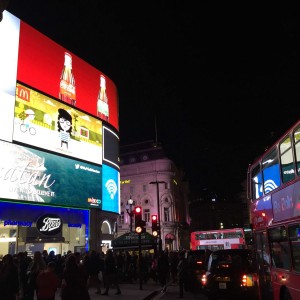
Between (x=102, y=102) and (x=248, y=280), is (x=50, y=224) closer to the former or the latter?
(x=102, y=102)

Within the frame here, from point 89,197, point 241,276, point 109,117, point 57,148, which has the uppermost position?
point 109,117

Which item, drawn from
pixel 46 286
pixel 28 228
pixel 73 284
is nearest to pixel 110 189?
pixel 28 228

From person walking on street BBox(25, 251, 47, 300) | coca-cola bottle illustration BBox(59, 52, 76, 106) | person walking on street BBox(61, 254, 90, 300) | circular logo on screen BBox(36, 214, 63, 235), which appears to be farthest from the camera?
coca-cola bottle illustration BBox(59, 52, 76, 106)

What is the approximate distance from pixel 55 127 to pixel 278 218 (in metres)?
22.0

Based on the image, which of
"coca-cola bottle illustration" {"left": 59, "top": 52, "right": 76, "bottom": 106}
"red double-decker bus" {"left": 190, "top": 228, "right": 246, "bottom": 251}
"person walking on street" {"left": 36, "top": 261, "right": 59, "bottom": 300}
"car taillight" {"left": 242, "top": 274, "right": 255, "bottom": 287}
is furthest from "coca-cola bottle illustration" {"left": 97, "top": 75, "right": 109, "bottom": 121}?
"person walking on street" {"left": 36, "top": 261, "right": 59, "bottom": 300}

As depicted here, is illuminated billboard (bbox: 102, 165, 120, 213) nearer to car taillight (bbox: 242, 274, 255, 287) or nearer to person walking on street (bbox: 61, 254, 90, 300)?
car taillight (bbox: 242, 274, 255, 287)

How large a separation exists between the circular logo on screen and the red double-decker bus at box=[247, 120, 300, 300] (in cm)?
1594

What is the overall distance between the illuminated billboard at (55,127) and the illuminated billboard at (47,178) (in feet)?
2.36

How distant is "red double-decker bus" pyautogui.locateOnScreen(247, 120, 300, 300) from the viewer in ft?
26.7

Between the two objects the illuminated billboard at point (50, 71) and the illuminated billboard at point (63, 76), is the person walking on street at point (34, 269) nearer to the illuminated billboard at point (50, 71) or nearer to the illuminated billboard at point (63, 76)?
the illuminated billboard at point (50, 71)

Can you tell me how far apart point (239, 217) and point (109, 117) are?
263ft

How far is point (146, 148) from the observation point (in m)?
75.8

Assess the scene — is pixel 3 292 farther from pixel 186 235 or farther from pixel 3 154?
pixel 186 235

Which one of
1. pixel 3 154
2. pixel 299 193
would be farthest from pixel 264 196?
pixel 3 154
